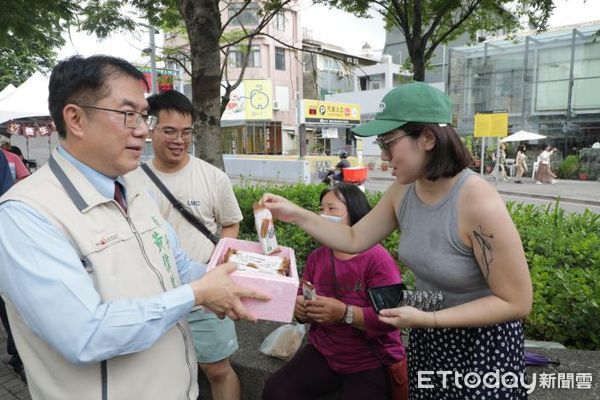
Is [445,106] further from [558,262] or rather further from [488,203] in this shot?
[558,262]

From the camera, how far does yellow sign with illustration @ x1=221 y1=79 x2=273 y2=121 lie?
28.7 meters

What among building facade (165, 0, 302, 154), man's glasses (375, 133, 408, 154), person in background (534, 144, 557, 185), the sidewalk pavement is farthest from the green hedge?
building facade (165, 0, 302, 154)

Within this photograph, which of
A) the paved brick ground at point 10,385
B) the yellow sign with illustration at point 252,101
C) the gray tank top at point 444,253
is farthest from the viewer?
the yellow sign with illustration at point 252,101

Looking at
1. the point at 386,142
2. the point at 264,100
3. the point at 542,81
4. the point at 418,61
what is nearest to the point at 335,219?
the point at 386,142

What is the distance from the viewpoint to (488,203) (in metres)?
1.61

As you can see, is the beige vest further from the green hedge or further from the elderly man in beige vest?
the green hedge

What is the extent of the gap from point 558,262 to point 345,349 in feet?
7.26

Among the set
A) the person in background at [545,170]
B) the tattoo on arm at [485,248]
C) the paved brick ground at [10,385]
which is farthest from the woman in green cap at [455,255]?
the person in background at [545,170]

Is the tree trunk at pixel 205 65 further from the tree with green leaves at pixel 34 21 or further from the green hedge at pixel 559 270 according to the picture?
the tree with green leaves at pixel 34 21

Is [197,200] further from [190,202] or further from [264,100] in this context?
[264,100]

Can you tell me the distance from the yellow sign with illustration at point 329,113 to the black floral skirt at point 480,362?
21137 millimetres

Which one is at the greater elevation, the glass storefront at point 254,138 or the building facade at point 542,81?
the building facade at point 542,81

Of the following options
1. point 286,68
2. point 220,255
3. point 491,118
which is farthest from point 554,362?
point 286,68

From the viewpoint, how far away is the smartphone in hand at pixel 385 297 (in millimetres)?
1847
